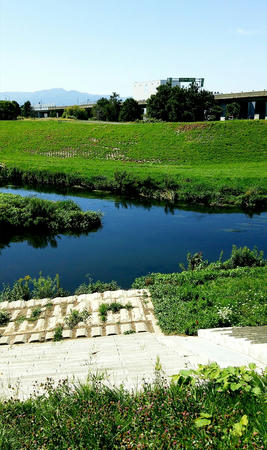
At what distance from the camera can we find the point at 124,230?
73.3ft

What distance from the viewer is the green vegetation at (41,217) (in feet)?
70.5

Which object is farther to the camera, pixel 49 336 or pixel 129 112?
pixel 129 112

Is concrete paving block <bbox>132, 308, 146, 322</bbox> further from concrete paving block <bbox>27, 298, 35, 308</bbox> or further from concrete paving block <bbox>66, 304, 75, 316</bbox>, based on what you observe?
concrete paving block <bbox>27, 298, 35, 308</bbox>

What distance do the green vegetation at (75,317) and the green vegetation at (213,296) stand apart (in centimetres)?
186

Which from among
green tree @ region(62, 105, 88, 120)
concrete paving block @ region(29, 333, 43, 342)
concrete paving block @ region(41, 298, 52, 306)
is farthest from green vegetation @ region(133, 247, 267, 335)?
green tree @ region(62, 105, 88, 120)

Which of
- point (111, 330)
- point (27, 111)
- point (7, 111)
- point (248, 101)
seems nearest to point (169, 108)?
point (248, 101)

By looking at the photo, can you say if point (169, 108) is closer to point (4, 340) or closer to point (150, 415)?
point (4, 340)

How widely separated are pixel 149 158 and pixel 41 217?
23057mm

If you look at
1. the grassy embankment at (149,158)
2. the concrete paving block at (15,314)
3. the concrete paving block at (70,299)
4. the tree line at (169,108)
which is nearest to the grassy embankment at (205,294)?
the concrete paving block at (70,299)

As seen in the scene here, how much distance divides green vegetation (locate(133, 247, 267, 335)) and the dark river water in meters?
2.76

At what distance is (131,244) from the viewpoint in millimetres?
19719

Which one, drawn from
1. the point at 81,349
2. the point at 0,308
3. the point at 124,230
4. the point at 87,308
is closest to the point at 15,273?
the point at 0,308

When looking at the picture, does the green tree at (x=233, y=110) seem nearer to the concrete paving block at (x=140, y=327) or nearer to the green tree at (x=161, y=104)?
the green tree at (x=161, y=104)

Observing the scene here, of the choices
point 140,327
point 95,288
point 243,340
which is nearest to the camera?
point 243,340
